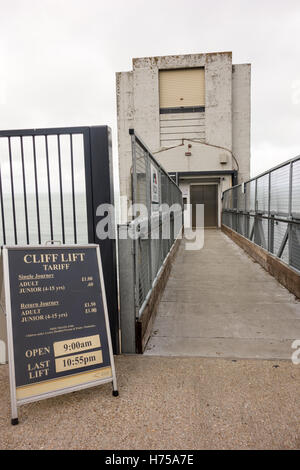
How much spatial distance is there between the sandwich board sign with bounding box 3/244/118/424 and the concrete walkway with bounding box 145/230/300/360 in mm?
942

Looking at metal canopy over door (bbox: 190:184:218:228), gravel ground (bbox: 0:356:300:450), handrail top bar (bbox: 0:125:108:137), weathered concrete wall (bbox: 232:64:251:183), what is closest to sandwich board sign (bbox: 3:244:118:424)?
gravel ground (bbox: 0:356:300:450)

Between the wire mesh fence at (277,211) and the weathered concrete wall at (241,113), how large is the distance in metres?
10.4

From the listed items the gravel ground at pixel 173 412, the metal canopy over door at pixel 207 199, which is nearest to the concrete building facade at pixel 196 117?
the metal canopy over door at pixel 207 199

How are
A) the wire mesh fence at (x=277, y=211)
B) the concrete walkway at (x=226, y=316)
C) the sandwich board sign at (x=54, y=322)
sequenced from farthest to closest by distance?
the wire mesh fence at (x=277, y=211) < the concrete walkway at (x=226, y=316) < the sandwich board sign at (x=54, y=322)

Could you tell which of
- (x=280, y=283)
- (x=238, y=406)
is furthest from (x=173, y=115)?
(x=238, y=406)

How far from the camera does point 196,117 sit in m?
19.5

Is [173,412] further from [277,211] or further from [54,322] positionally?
[277,211]

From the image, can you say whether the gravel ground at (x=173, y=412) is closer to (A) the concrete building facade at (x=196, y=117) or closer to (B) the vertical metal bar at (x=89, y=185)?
(B) the vertical metal bar at (x=89, y=185)

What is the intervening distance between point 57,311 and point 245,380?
5.40 ft

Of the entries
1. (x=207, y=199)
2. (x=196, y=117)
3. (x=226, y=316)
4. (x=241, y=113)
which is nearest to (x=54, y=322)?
(x=226, y=316)

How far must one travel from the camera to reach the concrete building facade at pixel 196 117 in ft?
62.1

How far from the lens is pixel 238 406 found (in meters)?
2.40

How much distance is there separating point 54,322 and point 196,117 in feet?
62.1
